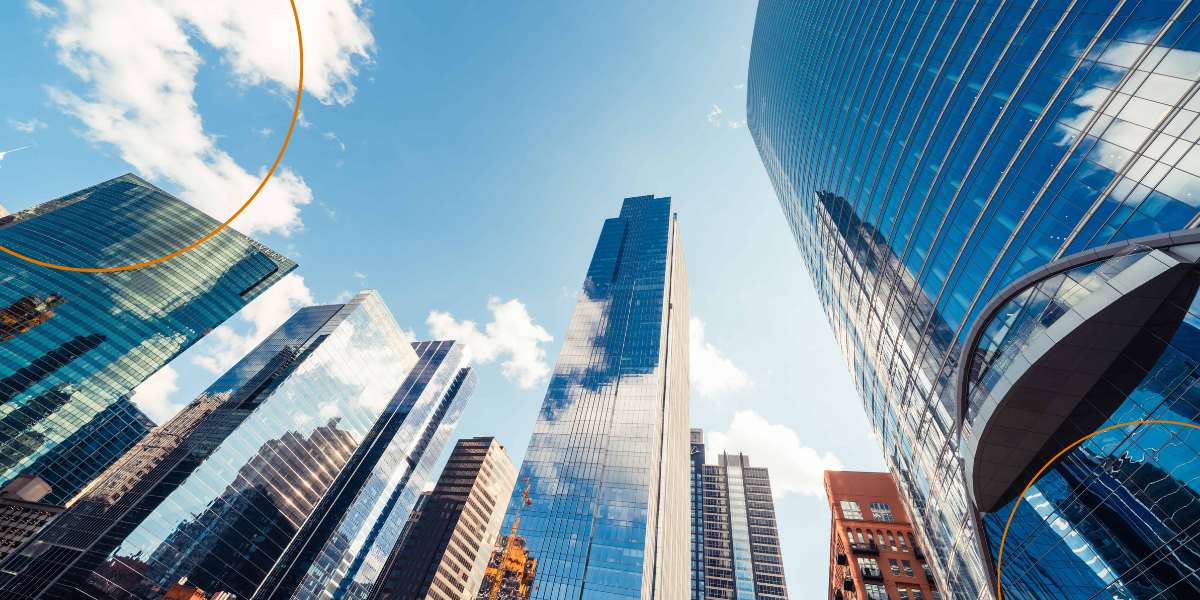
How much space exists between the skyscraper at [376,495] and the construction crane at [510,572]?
63.2 meters

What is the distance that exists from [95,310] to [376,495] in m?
79.7

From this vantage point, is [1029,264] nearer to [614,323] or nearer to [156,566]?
[614,323]

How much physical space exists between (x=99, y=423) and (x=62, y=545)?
109 ft

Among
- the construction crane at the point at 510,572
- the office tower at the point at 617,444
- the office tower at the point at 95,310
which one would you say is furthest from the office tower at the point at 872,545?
the office tower at the point at 95,310

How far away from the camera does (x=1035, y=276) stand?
24719 mm

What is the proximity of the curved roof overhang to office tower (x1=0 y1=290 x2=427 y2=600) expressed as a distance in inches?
4474

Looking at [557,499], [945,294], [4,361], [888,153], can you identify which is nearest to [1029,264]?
[945,294]

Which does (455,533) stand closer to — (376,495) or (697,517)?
(376,495)

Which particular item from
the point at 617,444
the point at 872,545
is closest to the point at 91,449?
the point at 617,444

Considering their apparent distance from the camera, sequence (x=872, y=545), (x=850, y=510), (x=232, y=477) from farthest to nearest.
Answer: (x=232, y=477)
(x=850, y=510)
(x=872, y=545)

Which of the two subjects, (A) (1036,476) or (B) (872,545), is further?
(B) (872,545)

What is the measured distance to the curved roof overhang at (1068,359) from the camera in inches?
Answer: 729

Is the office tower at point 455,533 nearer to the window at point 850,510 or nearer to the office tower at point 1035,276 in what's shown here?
the window at point 850,510

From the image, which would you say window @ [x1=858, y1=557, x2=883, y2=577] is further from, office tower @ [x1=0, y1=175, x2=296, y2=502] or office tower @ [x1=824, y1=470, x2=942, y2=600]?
office tower @ [x1=0, y1=175, x2=296, y2=502]
